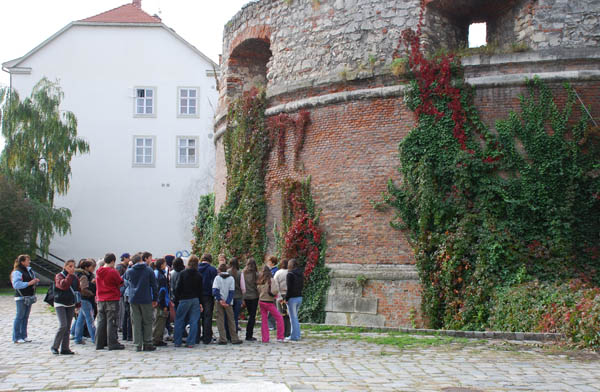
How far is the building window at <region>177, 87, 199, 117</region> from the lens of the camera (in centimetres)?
3541

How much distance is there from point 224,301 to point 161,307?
3.45ft

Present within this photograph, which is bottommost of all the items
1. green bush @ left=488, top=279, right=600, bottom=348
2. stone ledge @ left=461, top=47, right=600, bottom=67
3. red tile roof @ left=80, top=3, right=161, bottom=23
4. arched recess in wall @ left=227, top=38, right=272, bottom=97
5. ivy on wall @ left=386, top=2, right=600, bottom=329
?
green bush @ left=488, top=279, right=600, bottom=348

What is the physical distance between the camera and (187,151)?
35344mm

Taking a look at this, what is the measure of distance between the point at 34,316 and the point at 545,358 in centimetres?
1313

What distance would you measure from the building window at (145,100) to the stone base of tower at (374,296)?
23014 mm

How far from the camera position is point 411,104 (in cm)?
1430

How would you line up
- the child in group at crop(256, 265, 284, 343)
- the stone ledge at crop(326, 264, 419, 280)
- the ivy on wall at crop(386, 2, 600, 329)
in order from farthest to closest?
the stone ledge at crop(326, 264, 419, 280), the ivy on wall at crop(386, 2, 600, 329), the child in group at crop(256, 265, 284, 343)

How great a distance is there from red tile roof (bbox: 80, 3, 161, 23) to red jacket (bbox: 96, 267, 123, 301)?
2707 centimetres

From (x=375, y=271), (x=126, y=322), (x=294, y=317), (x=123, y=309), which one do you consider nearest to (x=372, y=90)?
(x=375, y=271)

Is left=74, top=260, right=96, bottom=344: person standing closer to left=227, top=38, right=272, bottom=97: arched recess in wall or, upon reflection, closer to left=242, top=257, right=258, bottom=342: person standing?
left=242, top=257, right=258, bottom=342: person standing

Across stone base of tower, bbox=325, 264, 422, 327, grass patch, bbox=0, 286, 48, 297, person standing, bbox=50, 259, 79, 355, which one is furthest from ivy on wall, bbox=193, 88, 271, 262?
grass patch, bbox=0, 286, 48, 297

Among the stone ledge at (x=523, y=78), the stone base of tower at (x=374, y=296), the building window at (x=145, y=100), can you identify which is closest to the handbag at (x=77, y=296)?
the stone base of tower at (x=374, y=296)

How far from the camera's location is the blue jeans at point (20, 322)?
11.6 m

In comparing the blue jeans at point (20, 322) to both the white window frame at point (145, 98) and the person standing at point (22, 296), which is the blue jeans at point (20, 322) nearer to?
the person standing at point (22, 296)
